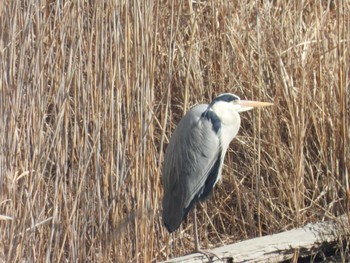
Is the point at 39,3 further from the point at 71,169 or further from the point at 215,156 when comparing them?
the point at 215,156

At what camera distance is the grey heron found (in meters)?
3.61

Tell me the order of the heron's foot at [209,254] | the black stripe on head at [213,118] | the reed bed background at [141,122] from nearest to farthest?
the reed bed background at [141,122] → the heron's foot at [209,254] → the black stripe on head at [213,118]

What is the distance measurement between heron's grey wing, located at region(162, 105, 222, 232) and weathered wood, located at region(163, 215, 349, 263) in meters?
0.22

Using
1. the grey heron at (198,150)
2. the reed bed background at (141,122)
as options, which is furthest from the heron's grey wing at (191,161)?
the reed bed background at (141,122)

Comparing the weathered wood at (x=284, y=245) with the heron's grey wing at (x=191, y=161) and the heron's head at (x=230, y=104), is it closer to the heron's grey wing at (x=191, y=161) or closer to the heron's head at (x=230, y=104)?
the heron's grey wing at (x=191, y=161)

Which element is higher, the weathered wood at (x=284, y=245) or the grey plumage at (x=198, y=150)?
the grey plumage at (x=198, y=150)

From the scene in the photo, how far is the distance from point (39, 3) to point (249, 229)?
1.74 metres

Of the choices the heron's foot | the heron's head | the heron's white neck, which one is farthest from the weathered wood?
the heron's head

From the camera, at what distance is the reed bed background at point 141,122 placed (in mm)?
2768

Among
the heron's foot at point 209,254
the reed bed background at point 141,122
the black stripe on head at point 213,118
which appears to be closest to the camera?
the reed bed background at point 141,122

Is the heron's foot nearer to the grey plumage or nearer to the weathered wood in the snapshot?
the weathered wood

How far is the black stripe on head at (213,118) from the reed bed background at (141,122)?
0.27 m

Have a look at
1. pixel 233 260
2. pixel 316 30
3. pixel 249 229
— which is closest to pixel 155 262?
pixel 233 260

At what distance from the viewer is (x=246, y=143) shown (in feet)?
13.8
